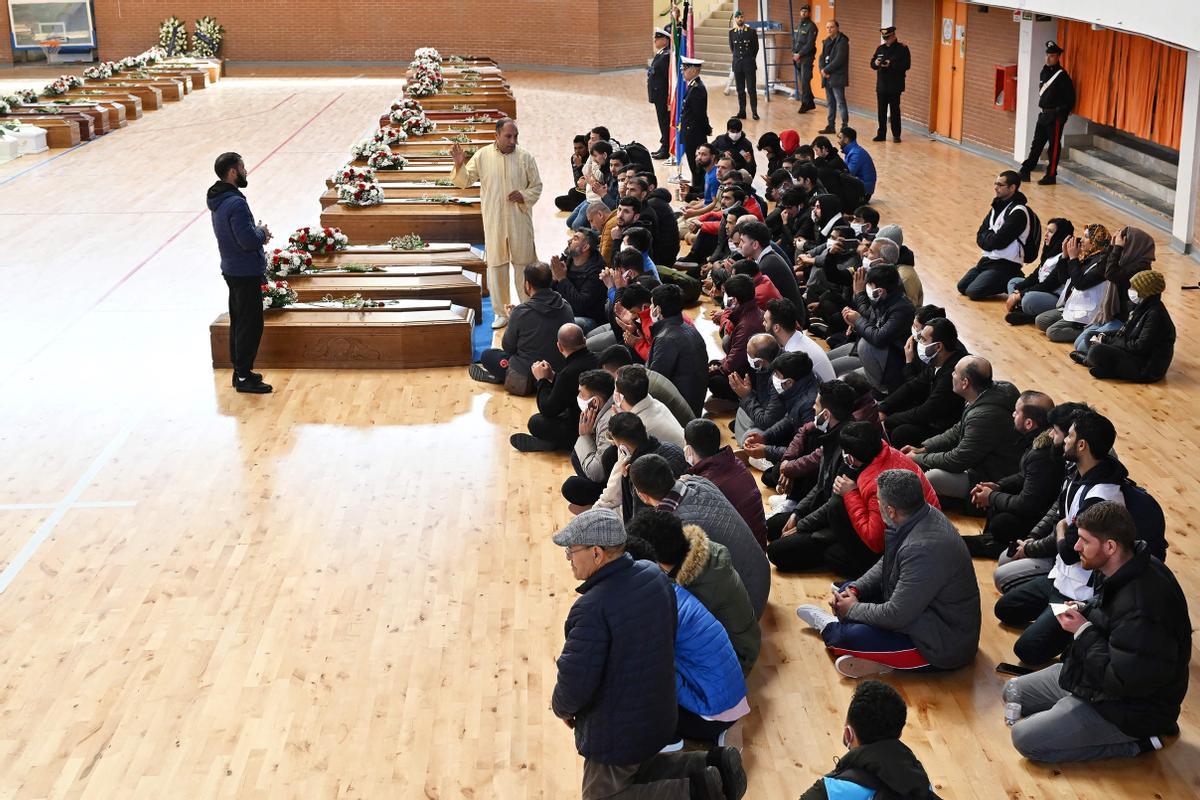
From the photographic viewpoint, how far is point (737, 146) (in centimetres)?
1455

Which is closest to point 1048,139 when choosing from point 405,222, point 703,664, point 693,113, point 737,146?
point 693,113

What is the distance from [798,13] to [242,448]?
21.9 metres

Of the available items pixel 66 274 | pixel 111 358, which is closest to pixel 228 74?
pixel 66 274

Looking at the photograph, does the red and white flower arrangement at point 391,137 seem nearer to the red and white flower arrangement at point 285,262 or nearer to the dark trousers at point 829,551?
the red and white flower arrangement at point 285,262

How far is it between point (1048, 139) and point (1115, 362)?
840 cm

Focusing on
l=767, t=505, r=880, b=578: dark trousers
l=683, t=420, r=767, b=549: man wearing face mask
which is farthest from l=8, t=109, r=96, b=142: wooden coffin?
l=683, t=420, r=767, b=549: man wearing face mask

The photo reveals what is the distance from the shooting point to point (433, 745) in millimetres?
5422

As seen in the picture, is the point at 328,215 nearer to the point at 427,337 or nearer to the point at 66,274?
the point at 66,274

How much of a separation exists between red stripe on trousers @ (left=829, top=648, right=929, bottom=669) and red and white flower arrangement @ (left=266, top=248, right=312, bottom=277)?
696cm

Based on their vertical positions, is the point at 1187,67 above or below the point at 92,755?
above

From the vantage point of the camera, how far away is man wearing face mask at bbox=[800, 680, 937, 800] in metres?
3.88

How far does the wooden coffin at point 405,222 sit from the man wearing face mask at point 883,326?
5.57 metres

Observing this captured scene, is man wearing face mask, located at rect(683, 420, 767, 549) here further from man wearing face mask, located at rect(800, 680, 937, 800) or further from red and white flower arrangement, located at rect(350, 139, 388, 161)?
red and white flower arrangement, located at rect(350, 139, 388, 161)

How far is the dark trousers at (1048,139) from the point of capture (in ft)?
54.1
